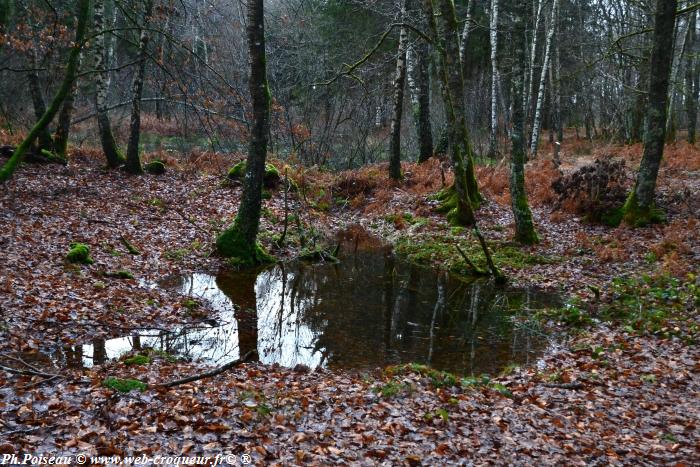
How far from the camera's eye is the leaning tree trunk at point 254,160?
37.0 ft

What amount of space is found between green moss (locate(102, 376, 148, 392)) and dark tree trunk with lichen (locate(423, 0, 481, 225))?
24.3 feet

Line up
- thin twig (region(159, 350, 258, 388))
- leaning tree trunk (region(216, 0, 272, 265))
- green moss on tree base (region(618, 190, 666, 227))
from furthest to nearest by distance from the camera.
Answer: green moss on tree base (region(618, 190, 666, 227)) < leaning tree trunk (region(216, 0, 272, 265)) < thin twig (region(159, 350, 258, 388))

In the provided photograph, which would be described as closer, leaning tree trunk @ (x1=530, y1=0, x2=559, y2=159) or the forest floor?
the forest floor

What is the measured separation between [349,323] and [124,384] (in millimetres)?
4717

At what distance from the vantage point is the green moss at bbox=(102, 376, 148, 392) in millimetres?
5879

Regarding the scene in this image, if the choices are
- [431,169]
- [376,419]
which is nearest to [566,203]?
[431,169]

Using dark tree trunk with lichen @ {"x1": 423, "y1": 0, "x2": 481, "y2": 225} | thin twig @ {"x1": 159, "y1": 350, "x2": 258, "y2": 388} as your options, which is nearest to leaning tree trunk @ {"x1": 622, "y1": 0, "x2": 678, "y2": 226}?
dark tree trunk with lichen @ {"x1": 423, "y1": 0, "x2": 481, "y2": 225}

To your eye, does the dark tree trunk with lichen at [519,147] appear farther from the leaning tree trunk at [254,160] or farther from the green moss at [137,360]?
the green moss at [137,360]

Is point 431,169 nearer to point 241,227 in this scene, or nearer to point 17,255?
point 241,227

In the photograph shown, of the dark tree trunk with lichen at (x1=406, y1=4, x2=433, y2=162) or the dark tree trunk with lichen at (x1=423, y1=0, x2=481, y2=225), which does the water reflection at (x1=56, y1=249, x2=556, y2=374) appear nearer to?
the dark tree trunk with lichen at (x1=423, y1=0, x2=481, y2=225)

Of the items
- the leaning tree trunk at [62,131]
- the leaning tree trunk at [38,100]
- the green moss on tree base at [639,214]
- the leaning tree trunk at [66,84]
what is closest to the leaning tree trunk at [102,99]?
the leaning tree trunk at [62,131]

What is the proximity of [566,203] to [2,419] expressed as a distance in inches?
605

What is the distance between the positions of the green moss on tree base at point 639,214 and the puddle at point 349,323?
4.50 metres

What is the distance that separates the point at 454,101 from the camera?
14547 millimetres
